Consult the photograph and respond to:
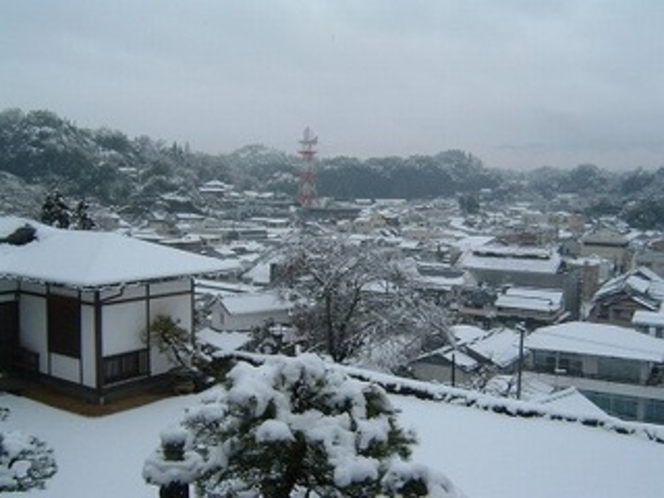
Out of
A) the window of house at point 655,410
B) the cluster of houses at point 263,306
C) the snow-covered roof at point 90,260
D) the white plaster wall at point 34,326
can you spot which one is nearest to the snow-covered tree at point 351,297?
the cluster of houses at point 263,306

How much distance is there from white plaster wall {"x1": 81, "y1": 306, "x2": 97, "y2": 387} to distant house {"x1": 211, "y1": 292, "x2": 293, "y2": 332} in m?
16.8

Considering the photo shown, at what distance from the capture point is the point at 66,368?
9305 mm

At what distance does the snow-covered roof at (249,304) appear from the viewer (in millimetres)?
26031

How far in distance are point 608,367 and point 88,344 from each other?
54.3 ft

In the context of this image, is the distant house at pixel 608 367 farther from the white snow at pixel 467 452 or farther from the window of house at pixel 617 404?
the white snow at pixel 467 452

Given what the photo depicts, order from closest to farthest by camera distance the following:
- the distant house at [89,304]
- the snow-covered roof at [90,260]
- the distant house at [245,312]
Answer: the snow-covered roof at [90,260] < the distant house at [89,304] < the distant house at [245,312]

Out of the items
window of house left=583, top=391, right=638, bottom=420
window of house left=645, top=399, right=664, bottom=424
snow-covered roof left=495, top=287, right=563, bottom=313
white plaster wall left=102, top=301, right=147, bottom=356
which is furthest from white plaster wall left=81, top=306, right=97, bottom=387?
snow-covered roof left=495, top=287, right=563, bottom=313

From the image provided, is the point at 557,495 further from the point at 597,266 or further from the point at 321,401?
the point at 597,266

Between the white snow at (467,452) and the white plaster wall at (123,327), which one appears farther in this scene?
the white plaster wall at (123,327)

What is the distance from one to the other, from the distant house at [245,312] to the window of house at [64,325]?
1643 cm

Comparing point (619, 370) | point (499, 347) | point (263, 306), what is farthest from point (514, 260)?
point (619, 370)

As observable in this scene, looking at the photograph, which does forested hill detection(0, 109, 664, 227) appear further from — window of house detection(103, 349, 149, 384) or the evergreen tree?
window of house detection(103, 349, 149, 384)

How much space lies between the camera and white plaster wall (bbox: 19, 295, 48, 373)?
957 cm

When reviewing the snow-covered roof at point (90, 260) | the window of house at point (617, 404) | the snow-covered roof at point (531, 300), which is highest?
the snow-covered roof at point (90, 260)
